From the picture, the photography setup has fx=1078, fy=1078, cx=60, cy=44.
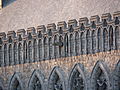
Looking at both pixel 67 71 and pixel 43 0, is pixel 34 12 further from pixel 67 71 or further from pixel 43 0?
pixel 67 71

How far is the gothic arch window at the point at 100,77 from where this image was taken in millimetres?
73062

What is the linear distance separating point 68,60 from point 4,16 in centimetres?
1046

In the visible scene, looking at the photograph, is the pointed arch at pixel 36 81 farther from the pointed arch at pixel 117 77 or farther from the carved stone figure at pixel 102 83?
the pointed arch at pixel 117 77

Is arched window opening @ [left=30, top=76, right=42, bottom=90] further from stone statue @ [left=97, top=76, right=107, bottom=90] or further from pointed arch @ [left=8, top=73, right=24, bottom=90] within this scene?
stone statue @ [left=97, top=76, right=107, bottom=90]

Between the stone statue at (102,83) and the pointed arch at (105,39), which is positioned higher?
the pointed arch at (105,39)

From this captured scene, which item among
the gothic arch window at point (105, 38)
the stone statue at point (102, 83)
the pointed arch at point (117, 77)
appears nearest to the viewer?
the pointed arch at point (117, 77)

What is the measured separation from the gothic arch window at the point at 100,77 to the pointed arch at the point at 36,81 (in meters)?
5.42

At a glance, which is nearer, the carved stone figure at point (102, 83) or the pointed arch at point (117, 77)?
the pointed arch at point (117, 77)

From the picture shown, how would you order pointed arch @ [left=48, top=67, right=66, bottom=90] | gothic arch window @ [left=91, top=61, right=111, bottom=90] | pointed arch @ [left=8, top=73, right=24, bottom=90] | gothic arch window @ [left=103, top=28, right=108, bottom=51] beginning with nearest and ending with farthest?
→ 1. gothic arch window @ [left=91, top=61, right=111, bottom=90]
2. gothic arch window @ [left=103, top=28, right=108, bottom=51]
3. pointed arch @ [left=48, top=67, right=66, bottom=90]
4. pointed arch @ [left=8, top=73, right=24, bottom=90]

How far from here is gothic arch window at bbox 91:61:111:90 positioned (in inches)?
2876

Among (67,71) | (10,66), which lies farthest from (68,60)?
(10,66)

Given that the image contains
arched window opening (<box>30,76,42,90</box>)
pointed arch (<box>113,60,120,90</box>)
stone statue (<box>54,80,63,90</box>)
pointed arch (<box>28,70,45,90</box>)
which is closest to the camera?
pointed arch (<box>113,60,120,90</box>)

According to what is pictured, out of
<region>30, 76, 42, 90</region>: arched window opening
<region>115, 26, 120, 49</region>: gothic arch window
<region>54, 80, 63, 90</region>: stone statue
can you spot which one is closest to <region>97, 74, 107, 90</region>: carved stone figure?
<region>115, 26, 120, 49</region>: gothic arch window

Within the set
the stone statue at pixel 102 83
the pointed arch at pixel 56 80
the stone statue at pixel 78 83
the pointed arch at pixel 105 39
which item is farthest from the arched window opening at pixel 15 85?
the pointed arch at pixel 105 39
